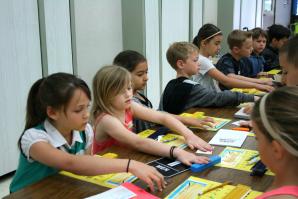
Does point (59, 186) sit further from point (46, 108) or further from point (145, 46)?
point (145, 46)

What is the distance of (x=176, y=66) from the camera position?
2.42 metres

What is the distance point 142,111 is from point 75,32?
5.44 feet

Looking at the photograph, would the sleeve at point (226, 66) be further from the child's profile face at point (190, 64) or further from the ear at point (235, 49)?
the child's profile face at point (190, 64)

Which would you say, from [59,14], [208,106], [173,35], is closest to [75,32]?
[59,14]

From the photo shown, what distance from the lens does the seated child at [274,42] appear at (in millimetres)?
4453

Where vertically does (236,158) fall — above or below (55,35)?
below

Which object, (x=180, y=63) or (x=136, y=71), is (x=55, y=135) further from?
(x=180, y=63)

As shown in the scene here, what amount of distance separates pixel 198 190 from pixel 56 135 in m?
0.63

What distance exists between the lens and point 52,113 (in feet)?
4.82

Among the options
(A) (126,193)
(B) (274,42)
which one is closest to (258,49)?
(B) (274,42)

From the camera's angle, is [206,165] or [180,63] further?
[180,63]

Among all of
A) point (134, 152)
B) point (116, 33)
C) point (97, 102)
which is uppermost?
point (116, 33)

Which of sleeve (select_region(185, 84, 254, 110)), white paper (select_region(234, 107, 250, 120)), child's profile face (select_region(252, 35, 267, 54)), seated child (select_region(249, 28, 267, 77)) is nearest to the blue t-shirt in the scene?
seated child (select_region(249, 28, 267, 77))

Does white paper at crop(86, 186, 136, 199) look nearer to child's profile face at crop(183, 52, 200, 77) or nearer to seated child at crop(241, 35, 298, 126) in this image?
seated child at crop(241, 35, 298, 126)
